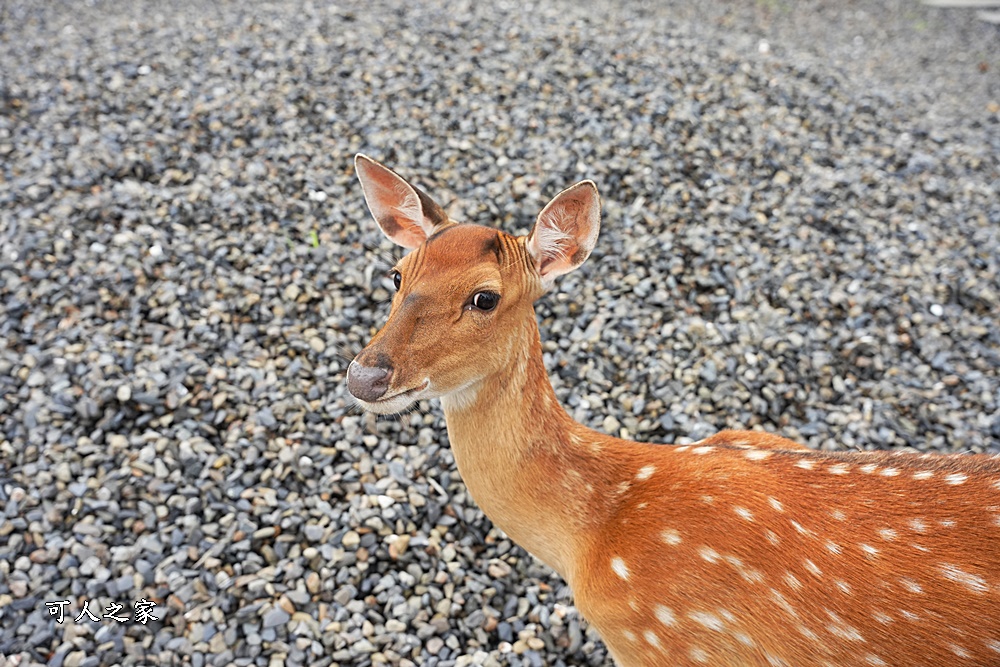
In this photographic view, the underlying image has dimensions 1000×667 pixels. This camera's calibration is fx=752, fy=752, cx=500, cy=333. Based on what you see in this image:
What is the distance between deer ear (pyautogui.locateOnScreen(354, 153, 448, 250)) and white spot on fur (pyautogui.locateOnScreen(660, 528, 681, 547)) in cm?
120

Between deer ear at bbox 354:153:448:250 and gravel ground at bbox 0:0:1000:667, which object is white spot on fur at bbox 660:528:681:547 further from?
deer ear at bbox 354:153:448:250

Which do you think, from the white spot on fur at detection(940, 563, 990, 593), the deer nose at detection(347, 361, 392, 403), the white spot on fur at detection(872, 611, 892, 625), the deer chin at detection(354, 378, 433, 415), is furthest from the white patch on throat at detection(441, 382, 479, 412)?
the white spot on fur at detection(940, 563, 990, 593)

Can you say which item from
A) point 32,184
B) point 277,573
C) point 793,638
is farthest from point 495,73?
point 793,638

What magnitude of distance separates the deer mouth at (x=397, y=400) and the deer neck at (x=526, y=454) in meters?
0.24

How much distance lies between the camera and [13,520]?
3.07 m

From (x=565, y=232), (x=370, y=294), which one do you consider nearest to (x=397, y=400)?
(x=565, y=232)

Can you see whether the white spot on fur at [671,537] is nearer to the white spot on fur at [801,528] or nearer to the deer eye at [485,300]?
the white spot on fur at [801,528]

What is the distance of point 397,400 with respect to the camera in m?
2.03

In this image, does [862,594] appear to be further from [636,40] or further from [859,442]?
[636,40]

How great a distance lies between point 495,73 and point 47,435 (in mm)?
3916

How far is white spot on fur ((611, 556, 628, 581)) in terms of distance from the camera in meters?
2.25

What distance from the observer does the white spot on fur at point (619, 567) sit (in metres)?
2.25

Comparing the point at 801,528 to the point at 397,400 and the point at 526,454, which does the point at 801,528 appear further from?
the point at 397,400

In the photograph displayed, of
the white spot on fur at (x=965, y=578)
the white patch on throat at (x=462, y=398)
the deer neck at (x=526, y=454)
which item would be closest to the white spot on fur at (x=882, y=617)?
the white spot on fur at (x=965, y=578)
